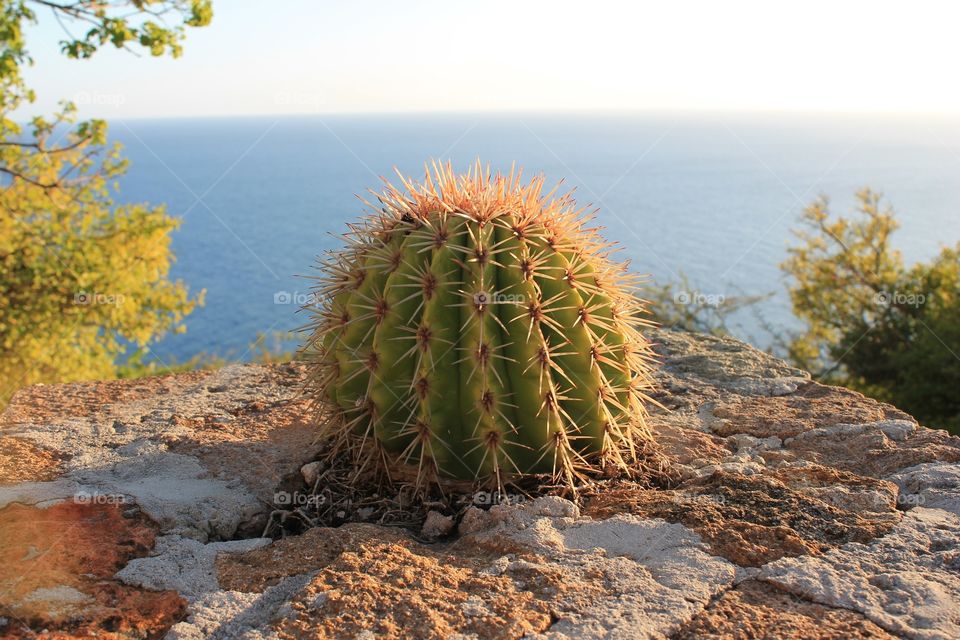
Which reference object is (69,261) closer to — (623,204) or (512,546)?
(512,546)

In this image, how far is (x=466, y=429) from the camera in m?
2.58

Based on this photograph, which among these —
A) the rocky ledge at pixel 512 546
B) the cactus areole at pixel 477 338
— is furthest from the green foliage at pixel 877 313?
the cactus areole at pixel 477 338

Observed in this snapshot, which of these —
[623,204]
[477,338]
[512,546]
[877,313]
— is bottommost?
[512,546]

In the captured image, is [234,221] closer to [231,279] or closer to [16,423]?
[231,279]

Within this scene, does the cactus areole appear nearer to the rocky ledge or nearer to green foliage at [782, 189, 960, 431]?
the rocky ledge

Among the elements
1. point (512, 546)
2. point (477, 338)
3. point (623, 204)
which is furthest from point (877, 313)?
point (623, 204)

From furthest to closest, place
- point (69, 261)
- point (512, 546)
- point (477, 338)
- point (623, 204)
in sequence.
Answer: point (623, 204), point (69, 261), point (477, 338), point (512, 546)

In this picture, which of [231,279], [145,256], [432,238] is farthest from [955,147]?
[432,238]

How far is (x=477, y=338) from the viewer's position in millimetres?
2496

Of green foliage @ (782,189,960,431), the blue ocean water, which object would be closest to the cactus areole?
the blue ocean water

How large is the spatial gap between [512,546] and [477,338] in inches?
25.9

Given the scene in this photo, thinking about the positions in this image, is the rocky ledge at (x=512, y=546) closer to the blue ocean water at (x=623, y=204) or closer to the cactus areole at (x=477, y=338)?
the cactus areole at (x=477, y=338)

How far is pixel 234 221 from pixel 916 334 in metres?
34.0

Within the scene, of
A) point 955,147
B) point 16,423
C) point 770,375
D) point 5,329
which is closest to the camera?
point 16,423
